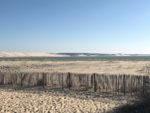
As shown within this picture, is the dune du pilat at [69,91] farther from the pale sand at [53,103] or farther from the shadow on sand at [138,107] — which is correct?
the shadow on sand at [138,107]

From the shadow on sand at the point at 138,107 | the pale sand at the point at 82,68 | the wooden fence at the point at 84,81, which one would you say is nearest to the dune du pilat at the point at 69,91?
the wooden fence at the point at 84,81

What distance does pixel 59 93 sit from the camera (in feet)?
69.6

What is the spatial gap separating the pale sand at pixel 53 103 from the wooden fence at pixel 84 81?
1661 mm

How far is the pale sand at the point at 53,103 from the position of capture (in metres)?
15.9

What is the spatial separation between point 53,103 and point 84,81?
5.38m

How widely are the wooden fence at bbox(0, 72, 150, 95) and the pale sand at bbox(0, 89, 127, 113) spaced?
1.66 meters

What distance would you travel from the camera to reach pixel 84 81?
22.6m

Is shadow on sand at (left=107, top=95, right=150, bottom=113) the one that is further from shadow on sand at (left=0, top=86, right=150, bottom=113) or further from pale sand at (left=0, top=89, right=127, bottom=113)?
pale sand at (left=0, top=89, right=127, bottom=113)

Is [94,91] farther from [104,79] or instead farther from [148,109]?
[148,109]

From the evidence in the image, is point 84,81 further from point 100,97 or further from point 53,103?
point 53,103

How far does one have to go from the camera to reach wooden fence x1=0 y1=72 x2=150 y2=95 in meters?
20.8

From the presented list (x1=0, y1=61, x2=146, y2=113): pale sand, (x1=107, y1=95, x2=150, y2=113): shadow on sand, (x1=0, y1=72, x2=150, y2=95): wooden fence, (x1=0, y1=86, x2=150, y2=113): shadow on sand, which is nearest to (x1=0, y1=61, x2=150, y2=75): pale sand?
(x1=0, y1=72, x2=150, y2=95): wooden fence

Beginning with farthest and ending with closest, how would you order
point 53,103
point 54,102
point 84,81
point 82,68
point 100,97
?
point 82,68 < point 84,81 < point 100,97 < point 54,102 < point 53,103

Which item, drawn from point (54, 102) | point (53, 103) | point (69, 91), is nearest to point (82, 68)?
point (69, 91)
